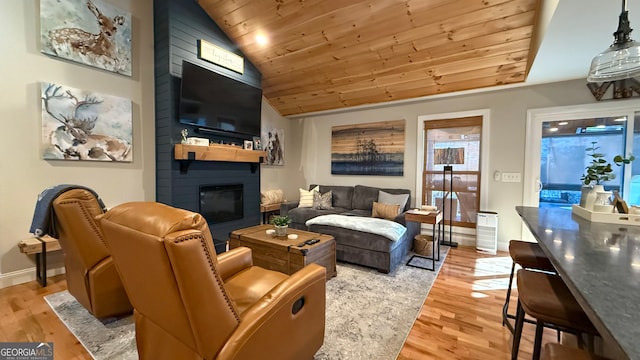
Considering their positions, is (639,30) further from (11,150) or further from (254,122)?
(11,150)

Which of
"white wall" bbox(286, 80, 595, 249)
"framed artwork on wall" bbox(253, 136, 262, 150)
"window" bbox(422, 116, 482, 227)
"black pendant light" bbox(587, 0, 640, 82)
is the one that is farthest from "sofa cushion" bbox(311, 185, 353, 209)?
"black pendant light" bbox(587, 0, 640, 82)

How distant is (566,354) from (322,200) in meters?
4.14

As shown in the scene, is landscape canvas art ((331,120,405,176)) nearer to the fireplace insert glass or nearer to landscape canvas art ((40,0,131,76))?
the fireplace insert glass

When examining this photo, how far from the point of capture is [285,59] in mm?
→ 4129

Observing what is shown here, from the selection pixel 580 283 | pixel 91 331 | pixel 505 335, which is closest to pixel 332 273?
pixel 505 335

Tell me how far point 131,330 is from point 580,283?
8.60 feet

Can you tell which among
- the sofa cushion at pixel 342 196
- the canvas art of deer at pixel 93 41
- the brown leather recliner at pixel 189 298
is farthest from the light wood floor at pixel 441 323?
the canvas art of deer at pixel 93 41

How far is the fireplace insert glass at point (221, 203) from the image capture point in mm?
3773

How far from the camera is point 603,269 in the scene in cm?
89

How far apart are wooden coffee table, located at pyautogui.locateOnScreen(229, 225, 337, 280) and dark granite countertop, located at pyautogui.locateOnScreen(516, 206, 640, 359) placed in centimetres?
177

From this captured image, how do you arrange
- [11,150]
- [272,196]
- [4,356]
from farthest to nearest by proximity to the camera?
[272,196]
[11,150]
[4,356]

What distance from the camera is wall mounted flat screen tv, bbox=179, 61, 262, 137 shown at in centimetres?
339

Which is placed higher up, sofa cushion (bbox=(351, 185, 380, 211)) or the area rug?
sofa cushion (bbox=(351, 185, 380, 211))

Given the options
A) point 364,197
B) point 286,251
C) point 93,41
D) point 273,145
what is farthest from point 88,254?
point 273,145
